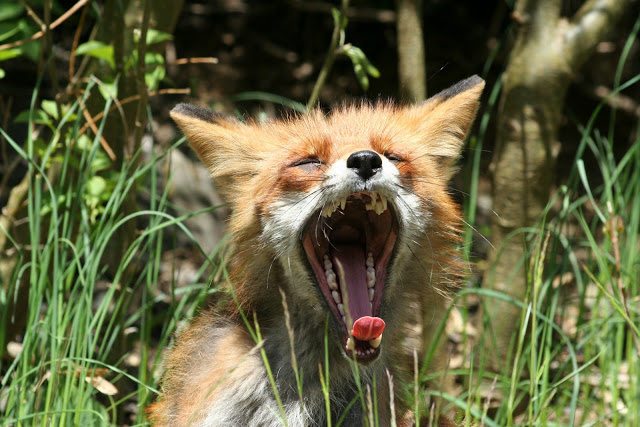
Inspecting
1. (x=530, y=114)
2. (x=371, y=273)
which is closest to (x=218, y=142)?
(x=371, y=273)

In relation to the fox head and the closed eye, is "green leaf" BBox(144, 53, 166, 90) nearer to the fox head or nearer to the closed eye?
the fox head

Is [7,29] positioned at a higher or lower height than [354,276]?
higher

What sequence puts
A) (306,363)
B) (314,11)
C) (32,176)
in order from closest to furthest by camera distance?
1. (306,363)
2. (32,176)
3. (314,11)

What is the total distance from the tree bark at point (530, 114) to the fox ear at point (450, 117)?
A: 52.4 inches

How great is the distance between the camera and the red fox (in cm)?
335

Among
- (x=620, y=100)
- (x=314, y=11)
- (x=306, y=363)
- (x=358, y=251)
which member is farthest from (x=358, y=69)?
(x=620, y=100)

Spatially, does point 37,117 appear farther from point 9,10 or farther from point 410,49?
point 410,49

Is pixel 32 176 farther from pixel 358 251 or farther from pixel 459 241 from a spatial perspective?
pixel 459 241

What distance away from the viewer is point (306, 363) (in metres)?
3.47

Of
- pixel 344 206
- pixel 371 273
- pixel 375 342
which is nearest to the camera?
pixel 375 342

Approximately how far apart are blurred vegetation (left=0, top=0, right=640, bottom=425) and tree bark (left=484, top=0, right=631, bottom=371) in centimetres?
3

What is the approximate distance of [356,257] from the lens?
3.73 meters

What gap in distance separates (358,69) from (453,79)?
4449 millimetres

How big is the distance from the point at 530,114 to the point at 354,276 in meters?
2.22
